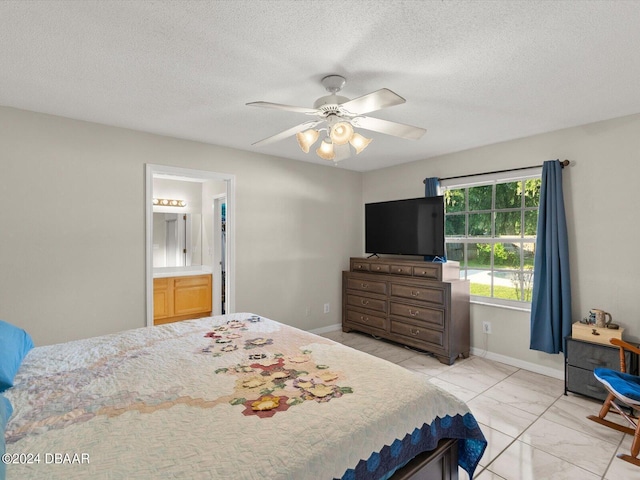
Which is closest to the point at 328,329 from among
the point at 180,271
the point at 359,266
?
the point at 359,266

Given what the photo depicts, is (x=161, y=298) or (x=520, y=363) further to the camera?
(x=161, y=298)

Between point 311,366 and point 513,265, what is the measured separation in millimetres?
3003

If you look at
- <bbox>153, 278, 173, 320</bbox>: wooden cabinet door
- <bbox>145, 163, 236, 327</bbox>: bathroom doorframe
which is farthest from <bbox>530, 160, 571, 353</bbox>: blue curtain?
<bbox>153, 278, 173, 320</bbox>: wooden cabinet door

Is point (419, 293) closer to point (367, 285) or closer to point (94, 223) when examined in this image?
point (367, 285)

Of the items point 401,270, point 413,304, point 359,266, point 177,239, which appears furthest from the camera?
point 177,239

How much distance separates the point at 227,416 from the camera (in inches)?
48.7

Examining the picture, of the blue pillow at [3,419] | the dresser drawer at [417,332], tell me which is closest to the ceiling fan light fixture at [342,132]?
the blue pillow at [3,419]

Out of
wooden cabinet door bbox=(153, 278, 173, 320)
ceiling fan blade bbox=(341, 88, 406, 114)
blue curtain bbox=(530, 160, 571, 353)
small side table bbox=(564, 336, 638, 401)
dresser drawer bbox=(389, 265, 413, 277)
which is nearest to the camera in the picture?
ceiling fan blade bbox=(341, 88, 406, 114)

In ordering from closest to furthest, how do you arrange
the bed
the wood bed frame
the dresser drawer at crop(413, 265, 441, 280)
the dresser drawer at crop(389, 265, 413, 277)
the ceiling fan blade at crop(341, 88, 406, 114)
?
the bed → the wood bed frame → the ceiling fan blade at crop(341, 88, 406, 114) → the dresser drawer at crop(413, 265, 441, 280) → the dresser drawer at crop(389, 265, 413, 277)

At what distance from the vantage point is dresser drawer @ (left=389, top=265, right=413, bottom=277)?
4059 millimetres

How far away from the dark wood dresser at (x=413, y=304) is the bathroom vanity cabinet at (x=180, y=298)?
2258 millimetres

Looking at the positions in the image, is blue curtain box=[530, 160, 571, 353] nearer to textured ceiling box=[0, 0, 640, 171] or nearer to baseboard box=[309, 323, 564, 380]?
baseboard box=[309, 323, 564, 380]

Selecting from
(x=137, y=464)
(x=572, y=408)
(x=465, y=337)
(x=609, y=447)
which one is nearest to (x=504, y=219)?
(x=465, y=337)

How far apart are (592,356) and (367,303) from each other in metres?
2.40
